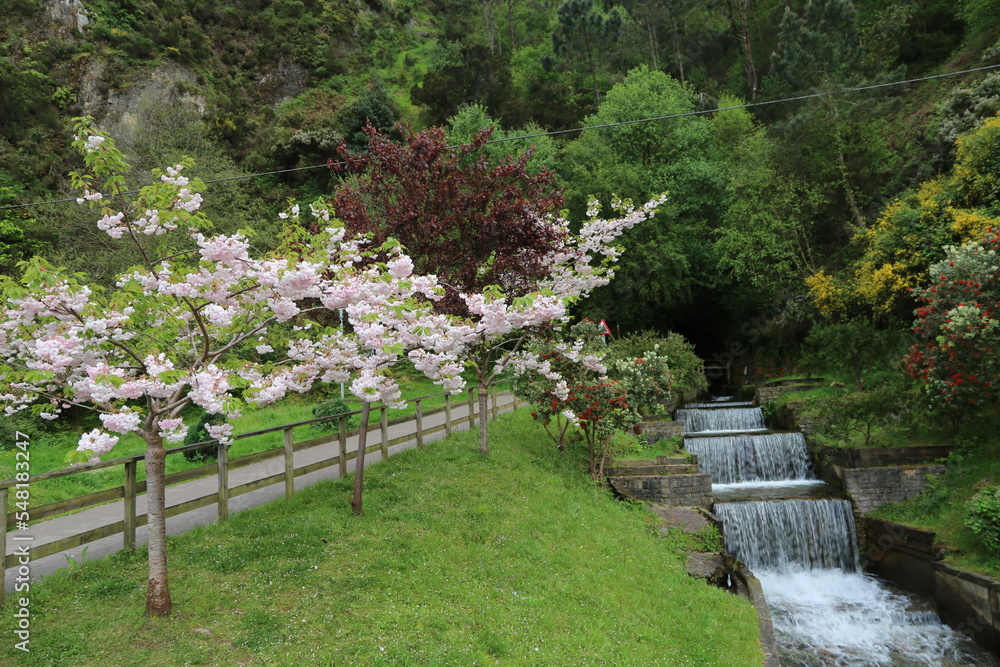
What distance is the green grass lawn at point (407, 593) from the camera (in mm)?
4918

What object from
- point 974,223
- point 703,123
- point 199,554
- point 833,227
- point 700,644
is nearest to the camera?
point 199,554

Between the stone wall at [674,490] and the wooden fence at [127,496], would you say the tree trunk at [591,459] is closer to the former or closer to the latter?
the stone wall at [674,490]

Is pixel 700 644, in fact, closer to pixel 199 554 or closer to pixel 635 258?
pixel 199 554

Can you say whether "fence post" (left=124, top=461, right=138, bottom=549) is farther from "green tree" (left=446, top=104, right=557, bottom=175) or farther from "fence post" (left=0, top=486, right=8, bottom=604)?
"green tree" (left=446, top=104, right=557, bottom=175)

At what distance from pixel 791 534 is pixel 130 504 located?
12.0 meters

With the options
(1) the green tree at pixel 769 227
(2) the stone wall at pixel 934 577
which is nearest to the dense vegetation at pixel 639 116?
(1) the green tree at pixel 769 227

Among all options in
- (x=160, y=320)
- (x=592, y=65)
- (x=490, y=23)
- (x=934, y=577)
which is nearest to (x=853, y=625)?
(x=934, y=577)

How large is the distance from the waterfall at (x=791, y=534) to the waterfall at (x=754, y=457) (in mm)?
2789

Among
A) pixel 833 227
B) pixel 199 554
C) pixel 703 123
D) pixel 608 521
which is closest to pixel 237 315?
pixel 199 554

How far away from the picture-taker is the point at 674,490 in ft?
40.8

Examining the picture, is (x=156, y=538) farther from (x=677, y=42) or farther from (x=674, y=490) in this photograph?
(x=677, y=42)

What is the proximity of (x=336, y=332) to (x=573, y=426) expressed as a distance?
9893 mm

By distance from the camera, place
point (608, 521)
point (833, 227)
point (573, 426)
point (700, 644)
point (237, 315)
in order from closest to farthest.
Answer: point (237, 315) → point (700, 644) → point (608, 521) → point (573, 426) → point (833, 227)

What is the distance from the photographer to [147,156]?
26750mm
